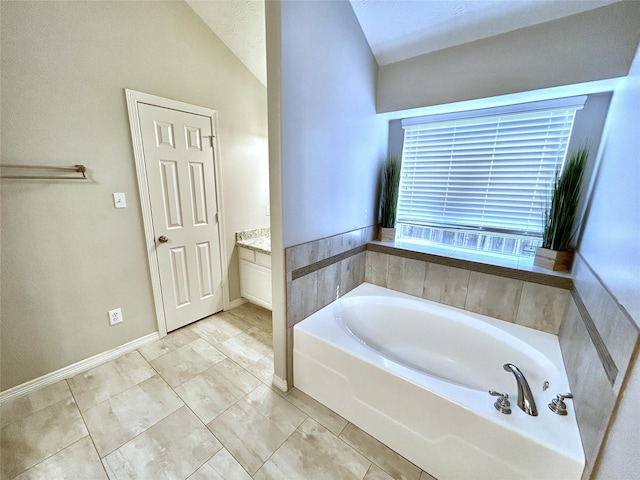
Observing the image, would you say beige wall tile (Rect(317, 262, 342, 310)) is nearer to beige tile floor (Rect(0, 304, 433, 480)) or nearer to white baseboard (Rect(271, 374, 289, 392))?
white baseboard (Rect(271, 374, 289, 392))

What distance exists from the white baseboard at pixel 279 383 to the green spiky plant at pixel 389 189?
1.57m

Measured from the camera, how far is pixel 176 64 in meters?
1.96

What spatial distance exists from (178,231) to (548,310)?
2.86m

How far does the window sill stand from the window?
17cm

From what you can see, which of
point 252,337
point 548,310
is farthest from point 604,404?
point 252,337

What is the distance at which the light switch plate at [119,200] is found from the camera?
5.87ft

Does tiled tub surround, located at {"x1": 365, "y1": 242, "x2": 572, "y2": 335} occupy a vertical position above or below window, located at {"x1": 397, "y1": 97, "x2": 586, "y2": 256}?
below

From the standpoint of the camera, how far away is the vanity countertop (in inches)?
95.9

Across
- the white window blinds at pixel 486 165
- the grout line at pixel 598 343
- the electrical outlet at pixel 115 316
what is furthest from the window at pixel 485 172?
the electrical outlet at pixel 115 316

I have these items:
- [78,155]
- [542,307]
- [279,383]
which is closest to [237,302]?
[279,383]

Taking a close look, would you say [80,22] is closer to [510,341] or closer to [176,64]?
[176,64]

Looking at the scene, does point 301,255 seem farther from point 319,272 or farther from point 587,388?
point 587,388

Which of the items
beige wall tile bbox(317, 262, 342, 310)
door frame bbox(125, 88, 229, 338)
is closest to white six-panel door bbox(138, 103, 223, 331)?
door frame bbox(125, 88, 229, 338)

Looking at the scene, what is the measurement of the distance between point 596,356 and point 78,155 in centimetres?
292
